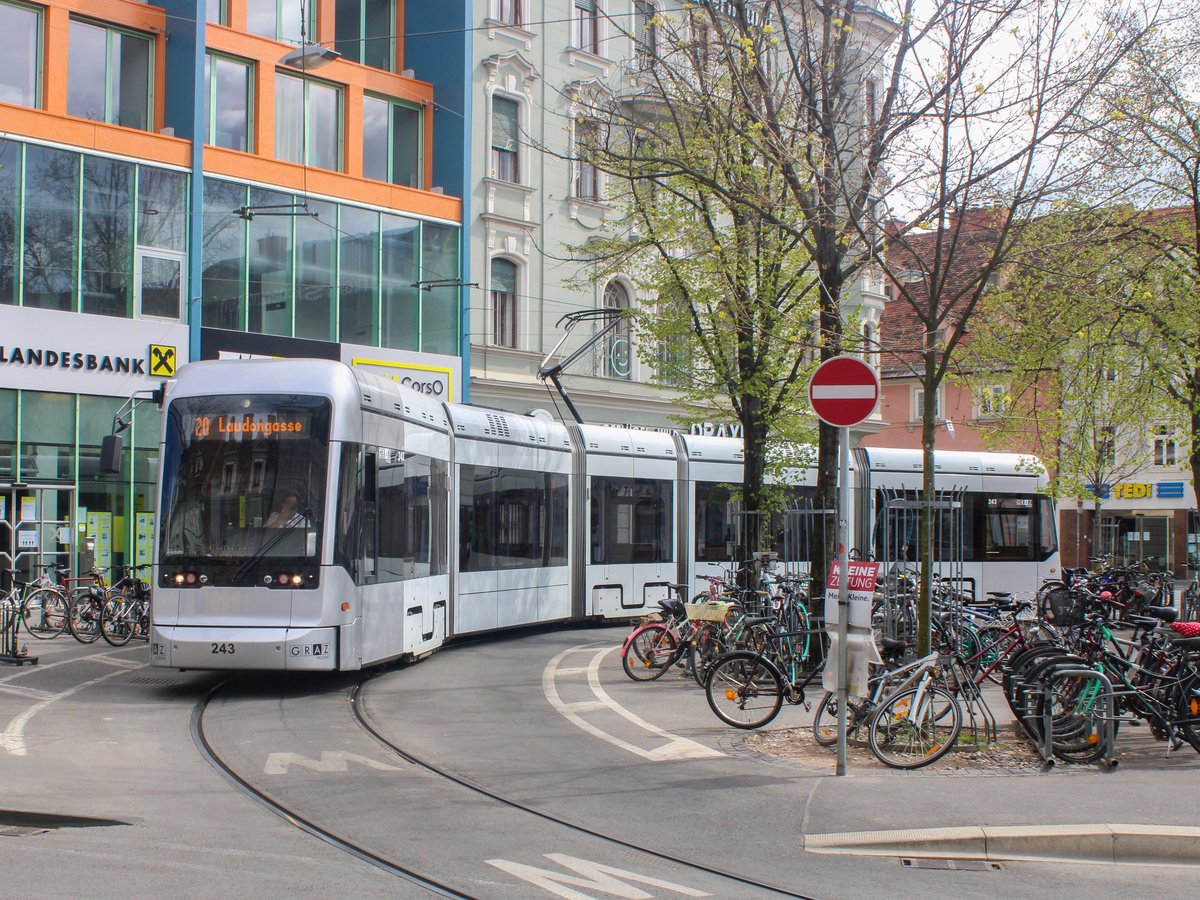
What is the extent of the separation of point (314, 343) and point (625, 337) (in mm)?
9929

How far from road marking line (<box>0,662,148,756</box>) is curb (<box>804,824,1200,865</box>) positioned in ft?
20.0

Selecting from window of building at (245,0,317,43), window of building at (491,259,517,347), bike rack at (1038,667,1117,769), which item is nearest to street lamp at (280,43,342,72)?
window of building at (245,0,317,43)

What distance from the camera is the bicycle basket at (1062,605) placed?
1561cm

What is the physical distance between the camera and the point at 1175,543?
167 feet

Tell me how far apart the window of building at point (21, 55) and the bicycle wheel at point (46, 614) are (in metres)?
9.92

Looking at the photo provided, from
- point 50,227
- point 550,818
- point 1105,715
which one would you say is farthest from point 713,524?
point 550,818

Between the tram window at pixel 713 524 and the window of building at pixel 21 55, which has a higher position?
the window of building at pixel 21 55

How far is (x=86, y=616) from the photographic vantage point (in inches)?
755

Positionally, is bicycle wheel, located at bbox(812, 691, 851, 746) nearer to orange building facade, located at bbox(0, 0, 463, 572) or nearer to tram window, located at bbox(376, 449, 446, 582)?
tram window, located at bbox(376, 449, 446, 582)

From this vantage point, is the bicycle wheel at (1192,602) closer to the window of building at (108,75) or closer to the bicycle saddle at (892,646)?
the bicycle saddle at (892,646)

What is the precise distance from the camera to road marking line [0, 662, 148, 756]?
396 inches

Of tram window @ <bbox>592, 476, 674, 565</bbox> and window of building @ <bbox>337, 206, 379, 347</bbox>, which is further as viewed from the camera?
window of building @ <bbox>337, 206, 379, 347</bbox>

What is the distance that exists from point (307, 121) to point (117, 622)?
13.7 m

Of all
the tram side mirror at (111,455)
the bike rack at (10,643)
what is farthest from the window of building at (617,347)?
the tram side mirror at (111,455)
